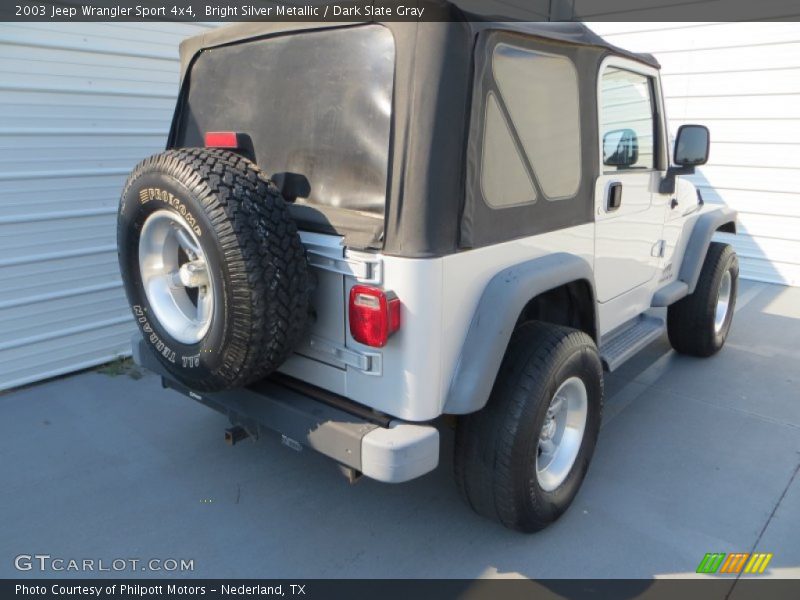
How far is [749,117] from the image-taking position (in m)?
7.08

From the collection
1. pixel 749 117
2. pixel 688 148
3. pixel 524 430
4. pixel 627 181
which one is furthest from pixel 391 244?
pixel 749 117

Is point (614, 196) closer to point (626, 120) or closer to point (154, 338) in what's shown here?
point (626, 120)

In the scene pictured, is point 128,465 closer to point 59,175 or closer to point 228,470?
point 228,470

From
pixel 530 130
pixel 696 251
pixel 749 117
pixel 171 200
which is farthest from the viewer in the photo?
pixel 749 117

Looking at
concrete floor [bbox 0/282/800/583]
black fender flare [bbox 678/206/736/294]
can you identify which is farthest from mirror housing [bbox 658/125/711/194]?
concrete floor [bbox 0/282/800/583]

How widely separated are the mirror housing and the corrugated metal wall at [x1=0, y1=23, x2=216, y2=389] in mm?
3554

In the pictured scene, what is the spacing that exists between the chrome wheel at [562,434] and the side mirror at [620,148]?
3.93 feet

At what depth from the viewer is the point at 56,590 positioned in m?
2.44

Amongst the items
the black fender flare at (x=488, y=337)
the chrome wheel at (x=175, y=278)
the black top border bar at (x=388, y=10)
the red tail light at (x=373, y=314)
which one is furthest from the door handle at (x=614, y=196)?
the chrome wheel at (x=175, y=278)

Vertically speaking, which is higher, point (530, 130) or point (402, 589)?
point (530, 130)

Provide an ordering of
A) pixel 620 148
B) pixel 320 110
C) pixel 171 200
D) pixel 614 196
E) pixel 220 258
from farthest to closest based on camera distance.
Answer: pixel 620 148, pixel 614 196, pixel 320 110, pixel 171 200, pixel 220 258

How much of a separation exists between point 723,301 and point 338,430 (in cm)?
401

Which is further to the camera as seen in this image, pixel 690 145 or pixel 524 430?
pixel 690 145

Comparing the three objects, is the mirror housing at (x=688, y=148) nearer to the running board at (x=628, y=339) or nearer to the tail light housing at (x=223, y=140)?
the running board at (x=628, y=339)
